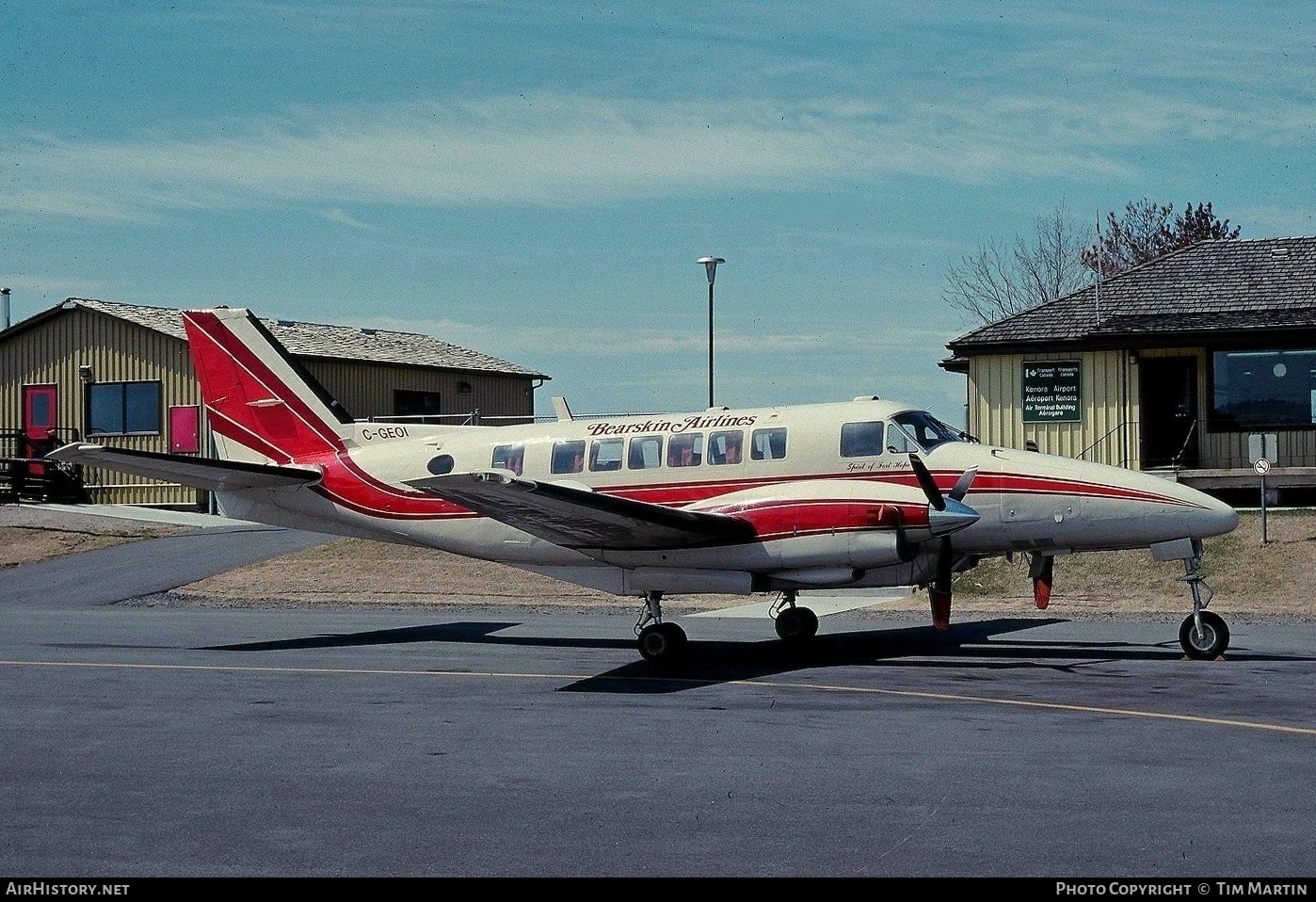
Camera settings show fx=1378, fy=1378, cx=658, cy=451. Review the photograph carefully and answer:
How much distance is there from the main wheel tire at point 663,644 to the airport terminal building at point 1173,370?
18.6m

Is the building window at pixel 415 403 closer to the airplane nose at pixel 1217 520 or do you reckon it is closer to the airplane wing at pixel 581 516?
the airplane wing at pixel 581 516

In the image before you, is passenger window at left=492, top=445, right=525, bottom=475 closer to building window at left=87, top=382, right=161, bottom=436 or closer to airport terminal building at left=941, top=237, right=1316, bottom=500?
airport terminal building at left=941, top=237, right=1316, bottom=500

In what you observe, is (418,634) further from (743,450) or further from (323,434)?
(743,450)

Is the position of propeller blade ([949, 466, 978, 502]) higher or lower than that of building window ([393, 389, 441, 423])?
lower

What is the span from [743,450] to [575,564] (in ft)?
9.47

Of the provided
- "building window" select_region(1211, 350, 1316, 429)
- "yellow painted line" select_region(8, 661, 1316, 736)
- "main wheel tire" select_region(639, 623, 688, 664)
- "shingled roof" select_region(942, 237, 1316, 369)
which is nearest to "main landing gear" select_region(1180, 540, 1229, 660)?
"yellow painted line" select_region(8, 661, 1316, 736)

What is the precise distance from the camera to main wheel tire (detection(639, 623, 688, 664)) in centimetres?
1778

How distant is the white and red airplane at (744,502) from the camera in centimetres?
1722

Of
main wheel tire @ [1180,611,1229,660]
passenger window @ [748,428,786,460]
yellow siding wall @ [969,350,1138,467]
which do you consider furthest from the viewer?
yellow siding wall @ [969,350,1138,467]

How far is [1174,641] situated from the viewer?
1927 centimetres

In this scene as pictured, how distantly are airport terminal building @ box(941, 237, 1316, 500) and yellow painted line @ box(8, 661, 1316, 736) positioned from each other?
19.7 m

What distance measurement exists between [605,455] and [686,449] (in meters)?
1.31

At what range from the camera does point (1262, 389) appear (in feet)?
111

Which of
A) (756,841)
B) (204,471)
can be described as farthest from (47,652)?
(756,841)
